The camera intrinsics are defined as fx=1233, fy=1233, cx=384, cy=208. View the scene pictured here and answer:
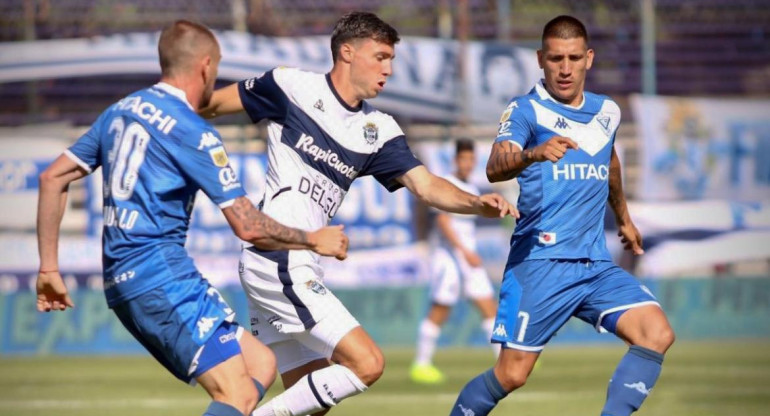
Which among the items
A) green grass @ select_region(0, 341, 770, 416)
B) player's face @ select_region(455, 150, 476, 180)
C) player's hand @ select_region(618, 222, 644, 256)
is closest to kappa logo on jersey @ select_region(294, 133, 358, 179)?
player's hand @ select_region(618, 222, 644, 256)

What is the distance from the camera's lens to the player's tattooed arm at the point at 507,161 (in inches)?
257

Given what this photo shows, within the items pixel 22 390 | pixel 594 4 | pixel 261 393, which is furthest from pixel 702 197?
pixel 261 393

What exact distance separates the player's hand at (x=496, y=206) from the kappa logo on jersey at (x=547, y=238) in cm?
52

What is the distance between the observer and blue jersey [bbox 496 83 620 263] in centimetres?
720

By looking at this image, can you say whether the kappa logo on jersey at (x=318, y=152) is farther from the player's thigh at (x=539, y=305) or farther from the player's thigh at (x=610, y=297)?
the player's thigh at (x=610, y=297)

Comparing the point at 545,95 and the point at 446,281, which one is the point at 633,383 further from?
the point at 446,281

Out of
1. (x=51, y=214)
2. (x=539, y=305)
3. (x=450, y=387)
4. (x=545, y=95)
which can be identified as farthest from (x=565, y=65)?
(x=450, y=387)

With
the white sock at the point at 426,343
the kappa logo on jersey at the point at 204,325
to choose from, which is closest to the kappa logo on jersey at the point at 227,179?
the kappa logo on jersey at the point at 204,325

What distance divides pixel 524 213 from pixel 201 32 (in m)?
2.43

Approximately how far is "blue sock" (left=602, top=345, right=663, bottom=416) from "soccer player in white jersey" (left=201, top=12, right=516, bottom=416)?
3.78ft

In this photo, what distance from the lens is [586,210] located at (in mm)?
7219

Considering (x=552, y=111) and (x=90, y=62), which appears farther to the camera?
(x=90, y=62)

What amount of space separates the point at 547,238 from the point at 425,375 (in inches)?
234

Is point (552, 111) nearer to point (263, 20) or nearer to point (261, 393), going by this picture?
point (261, 393)
